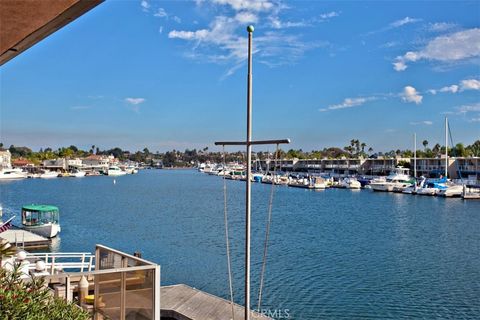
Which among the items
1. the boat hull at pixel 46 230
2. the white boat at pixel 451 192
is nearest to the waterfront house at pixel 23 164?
the white boat at pixel 451 192

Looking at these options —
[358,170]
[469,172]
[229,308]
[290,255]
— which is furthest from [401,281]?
[358,170]

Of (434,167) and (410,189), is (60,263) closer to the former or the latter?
(410,189)

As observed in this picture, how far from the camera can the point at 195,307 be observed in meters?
12.9

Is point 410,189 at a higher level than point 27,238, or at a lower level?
higher

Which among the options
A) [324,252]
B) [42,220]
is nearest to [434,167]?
[324,252]

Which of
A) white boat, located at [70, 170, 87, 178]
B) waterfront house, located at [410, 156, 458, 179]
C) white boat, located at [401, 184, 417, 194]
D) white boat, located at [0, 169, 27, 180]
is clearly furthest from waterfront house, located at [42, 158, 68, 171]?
white boat, located at [401, 184, 417, 194]

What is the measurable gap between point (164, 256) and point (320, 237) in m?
13.0

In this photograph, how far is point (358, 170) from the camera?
131m

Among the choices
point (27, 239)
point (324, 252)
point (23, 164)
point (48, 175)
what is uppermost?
point (23, 164)

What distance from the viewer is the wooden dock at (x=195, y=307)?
1216cm

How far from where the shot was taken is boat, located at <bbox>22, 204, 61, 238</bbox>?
3219 centimetres

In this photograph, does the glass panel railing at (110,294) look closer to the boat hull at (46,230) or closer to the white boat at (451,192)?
the boat hull at (46,230)

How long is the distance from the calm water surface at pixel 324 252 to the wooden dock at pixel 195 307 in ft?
12.5

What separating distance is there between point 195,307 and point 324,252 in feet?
54.5
